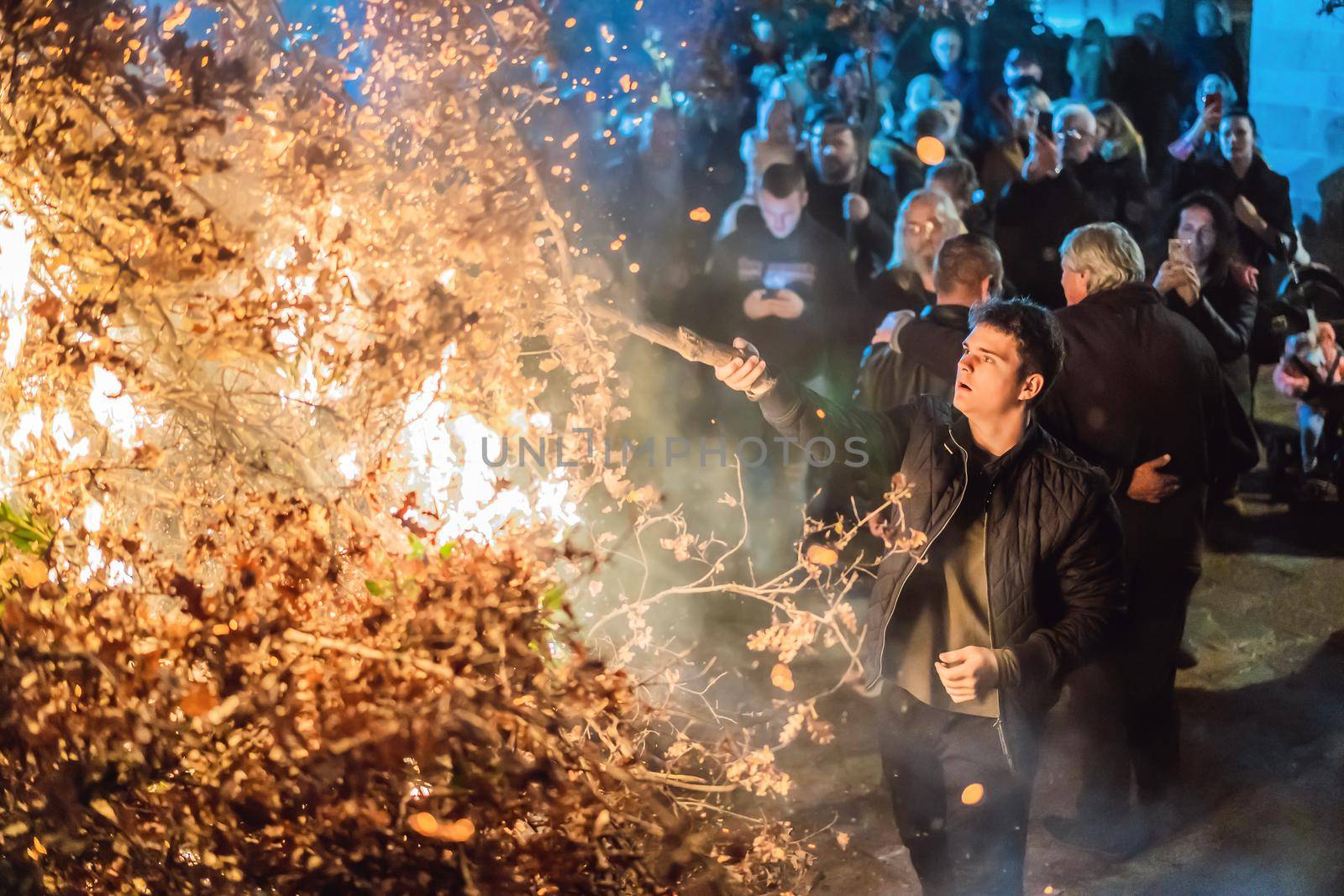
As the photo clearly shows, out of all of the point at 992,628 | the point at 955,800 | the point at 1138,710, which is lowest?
the point at 955,800

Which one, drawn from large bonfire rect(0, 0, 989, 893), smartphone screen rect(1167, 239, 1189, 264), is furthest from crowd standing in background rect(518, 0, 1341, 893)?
large bonfire rect(0, 0, 989, 893)

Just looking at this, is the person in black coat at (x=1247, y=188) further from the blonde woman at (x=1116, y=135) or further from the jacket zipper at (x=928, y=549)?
the jacket zipper at (x=928, y=549)

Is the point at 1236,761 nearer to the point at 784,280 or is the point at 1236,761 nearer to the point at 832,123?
the point at 784,280

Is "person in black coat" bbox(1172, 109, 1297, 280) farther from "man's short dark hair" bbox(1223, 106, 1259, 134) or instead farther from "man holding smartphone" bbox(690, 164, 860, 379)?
"man holding smartphone" bbox(690, 164, 860, 379)

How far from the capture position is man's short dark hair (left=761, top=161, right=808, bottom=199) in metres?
3.06

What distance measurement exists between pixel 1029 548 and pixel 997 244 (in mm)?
835

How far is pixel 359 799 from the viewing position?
85.7 inches

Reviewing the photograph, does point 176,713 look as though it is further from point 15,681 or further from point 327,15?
point 327,15

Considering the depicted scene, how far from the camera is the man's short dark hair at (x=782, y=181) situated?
3061mm

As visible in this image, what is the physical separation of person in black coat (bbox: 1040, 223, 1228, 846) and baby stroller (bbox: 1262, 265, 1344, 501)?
0.21 m

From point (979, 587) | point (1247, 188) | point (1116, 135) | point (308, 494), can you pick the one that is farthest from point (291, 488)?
point (1247, 188)

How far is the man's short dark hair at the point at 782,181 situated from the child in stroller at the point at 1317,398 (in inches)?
53.6

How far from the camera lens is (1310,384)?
116 inches

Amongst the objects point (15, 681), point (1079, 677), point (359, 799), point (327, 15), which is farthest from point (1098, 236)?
point (15, 681)
